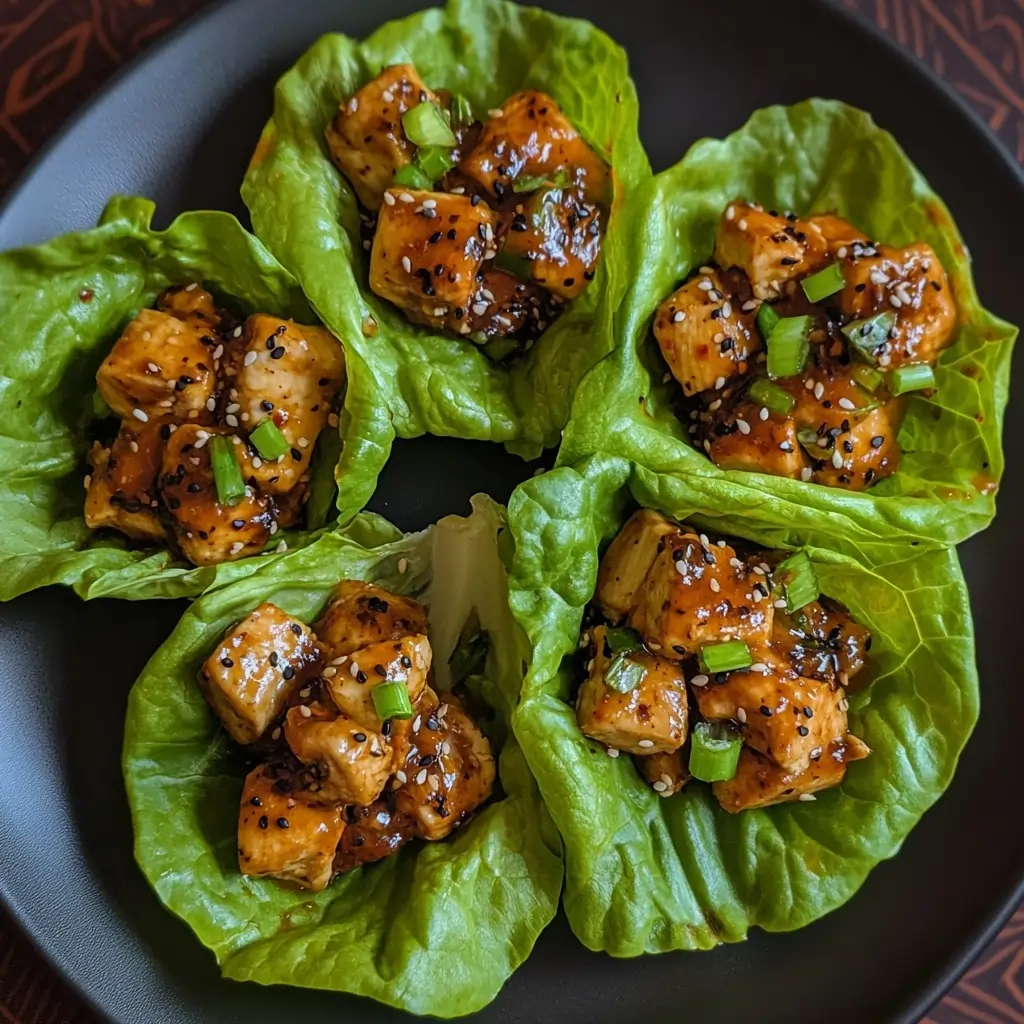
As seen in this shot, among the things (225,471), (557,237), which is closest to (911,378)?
(557,237)

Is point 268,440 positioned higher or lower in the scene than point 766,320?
higher

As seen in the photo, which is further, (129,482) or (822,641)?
(822,641)

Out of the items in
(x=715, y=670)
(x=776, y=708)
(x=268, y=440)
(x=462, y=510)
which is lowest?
(x=776, y=708)

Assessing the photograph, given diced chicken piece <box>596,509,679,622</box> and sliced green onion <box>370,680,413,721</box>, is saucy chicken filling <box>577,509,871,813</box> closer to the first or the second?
diced chicken piece <box>596,509,679,622</box>

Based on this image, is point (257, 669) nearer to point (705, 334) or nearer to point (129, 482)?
point (129, 482)

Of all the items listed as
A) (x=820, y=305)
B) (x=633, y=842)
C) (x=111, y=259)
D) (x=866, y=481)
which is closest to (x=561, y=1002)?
(x=633, y=842)

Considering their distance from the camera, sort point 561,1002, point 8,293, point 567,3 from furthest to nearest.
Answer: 1. point 567,3
2. point 561,1002
3. point 8,293

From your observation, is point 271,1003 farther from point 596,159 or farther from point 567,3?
point 567,3

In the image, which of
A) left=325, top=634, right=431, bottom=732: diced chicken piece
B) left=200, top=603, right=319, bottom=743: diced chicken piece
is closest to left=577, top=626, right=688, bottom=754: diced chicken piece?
left=325, top=634, right=431, bottom=732: diced chicken piece
